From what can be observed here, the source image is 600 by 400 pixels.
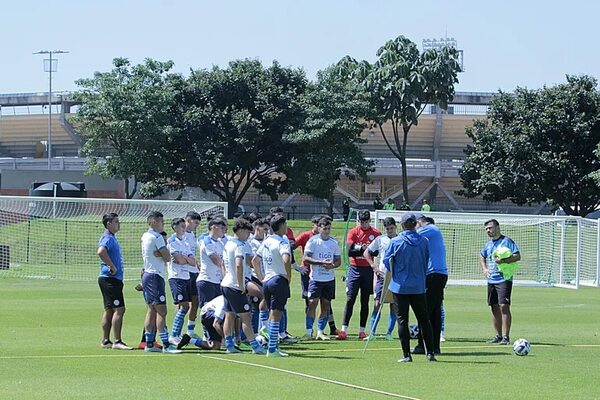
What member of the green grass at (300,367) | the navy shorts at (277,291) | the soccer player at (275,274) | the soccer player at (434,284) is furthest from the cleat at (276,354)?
the soccer player at (434,284)

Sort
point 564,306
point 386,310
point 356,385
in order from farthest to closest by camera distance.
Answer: point 564,306, point 386,310, point 356,385

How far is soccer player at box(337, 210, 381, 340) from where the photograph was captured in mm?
17906

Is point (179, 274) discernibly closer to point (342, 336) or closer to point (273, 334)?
point (273, 334)

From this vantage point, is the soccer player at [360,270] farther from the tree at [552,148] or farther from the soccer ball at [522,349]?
the tree at [552,148]

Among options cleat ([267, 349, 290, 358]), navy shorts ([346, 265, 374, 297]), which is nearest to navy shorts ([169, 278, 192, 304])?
cleat ([267, 349, 290, 358])

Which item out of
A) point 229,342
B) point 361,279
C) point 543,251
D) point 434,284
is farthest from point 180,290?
point 543,251

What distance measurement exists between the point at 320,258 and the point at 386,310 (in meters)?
6.49

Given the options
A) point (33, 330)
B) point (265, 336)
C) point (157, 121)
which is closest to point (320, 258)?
point (265, 336)

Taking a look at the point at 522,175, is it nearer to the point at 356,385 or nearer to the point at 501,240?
the point at 501,240

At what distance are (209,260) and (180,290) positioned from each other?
0.65 m

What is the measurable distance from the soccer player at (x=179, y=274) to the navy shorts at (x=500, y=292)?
500 centimetres

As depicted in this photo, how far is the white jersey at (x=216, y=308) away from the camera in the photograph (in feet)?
51.3

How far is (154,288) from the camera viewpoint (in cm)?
1517

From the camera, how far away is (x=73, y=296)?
27922 mm
